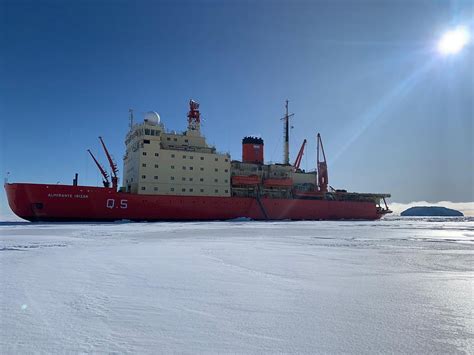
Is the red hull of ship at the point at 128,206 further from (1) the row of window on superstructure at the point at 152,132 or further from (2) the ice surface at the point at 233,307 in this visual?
(2) the ice surface at the point at 233,307

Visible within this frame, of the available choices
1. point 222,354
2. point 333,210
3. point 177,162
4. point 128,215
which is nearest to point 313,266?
point 222,354

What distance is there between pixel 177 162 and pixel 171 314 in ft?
94.1

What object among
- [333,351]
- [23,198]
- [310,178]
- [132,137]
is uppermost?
[132,137]

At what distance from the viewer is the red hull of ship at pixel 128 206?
24906 millimetres

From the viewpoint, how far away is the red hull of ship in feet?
81.7

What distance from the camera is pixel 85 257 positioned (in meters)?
6.20

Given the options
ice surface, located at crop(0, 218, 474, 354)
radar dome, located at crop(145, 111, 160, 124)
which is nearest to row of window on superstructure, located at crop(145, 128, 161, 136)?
radar dome, located at crop(145, 111, 160, 124)

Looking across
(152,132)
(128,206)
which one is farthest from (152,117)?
(128,206)

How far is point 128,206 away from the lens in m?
27.3

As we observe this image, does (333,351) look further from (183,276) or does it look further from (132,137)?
(132,137)

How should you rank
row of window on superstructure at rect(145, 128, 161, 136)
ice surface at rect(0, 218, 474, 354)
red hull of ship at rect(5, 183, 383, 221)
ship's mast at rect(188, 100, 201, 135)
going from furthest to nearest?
ship's mast at rect(188, 100, 201, 135)
row of window on superstructure at rect(145, 128, 161, 136)
red hull of ship at rect(5, 183, 383, 221)
ice surface at rect(0, 218, 474, 354)

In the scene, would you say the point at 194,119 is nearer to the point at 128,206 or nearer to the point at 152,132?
the point at 152,132

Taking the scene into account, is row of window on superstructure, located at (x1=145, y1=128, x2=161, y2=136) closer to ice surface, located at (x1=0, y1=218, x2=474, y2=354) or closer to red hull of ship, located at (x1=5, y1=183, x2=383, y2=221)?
red hull of ship, located at (x1=5, y1=183, x2=383, y2=221)

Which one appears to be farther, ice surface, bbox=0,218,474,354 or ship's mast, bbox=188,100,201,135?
ship's mast, bbox=188,100,201,135
